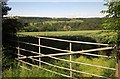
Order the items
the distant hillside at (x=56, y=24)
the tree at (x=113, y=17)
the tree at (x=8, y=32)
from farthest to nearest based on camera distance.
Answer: the distant hillside at (x=56, y=24) → the tree at (x=8, y=32) → the tree at (x=113, y=17)

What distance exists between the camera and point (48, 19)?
11.0 meters

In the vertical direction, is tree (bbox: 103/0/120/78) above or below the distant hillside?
above

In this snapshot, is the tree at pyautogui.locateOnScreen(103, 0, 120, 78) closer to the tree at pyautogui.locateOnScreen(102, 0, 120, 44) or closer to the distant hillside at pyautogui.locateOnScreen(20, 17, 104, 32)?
the tree at pyautogui.locateOnScreen(102, 0, 120, 44)

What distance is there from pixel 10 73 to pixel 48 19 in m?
3.23

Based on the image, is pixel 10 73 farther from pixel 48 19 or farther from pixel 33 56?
pixel 48 19

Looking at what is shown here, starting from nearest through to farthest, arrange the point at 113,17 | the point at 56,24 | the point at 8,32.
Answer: the point at 113,17 → the point at 8,32 → the point at 56,24

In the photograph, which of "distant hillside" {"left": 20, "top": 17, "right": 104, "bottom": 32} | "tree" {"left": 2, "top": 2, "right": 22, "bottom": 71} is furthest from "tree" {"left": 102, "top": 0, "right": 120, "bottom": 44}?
"distant hillside" {"left": 20, "top": 17, "right": 104, "bottom": 32}

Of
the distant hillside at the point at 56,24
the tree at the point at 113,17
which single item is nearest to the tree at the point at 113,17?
the tree at the point at 113,17

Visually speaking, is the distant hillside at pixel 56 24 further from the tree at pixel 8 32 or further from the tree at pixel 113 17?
the tree at pixel 113 17

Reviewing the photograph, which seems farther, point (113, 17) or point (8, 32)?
point (8, 32)

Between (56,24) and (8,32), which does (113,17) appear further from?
(56,24)

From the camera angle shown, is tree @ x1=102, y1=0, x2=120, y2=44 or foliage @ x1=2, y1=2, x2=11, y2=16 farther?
foliage @ x1=2, y1=2, x2=11, y2=16

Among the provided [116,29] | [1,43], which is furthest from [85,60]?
[116,29]

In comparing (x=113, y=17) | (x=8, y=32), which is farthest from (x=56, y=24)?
(x=113, y=17)
